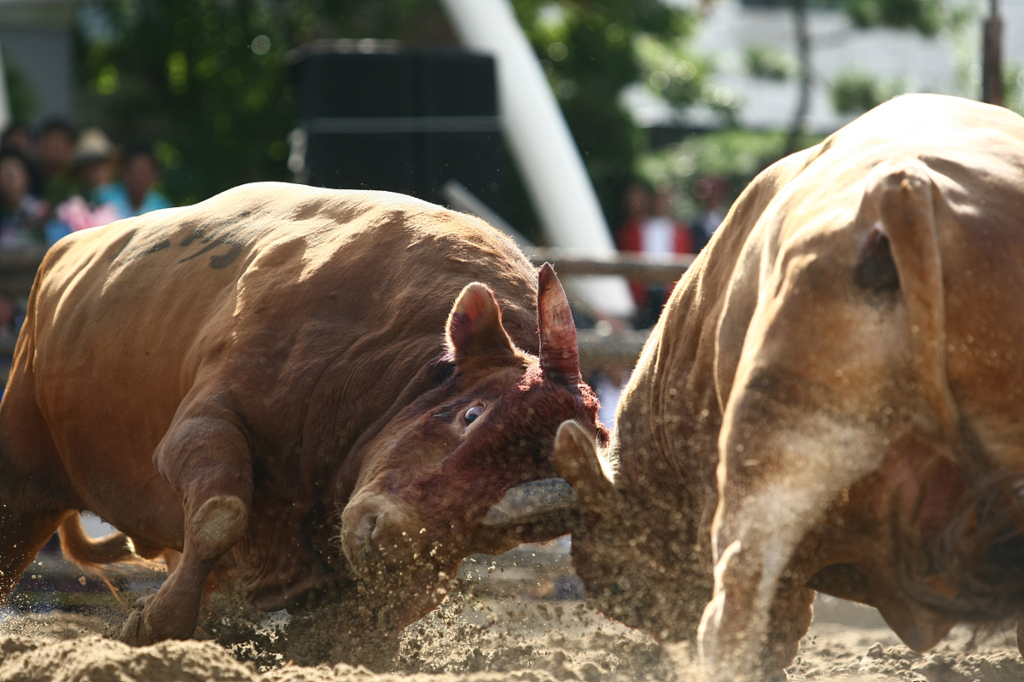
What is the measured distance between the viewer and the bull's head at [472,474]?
2854mm

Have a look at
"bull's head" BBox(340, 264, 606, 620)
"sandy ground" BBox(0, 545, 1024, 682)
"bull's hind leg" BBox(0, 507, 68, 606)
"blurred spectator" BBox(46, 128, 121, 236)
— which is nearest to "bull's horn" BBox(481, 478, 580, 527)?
"bull's head" BBox(340, 264, 606, 620)

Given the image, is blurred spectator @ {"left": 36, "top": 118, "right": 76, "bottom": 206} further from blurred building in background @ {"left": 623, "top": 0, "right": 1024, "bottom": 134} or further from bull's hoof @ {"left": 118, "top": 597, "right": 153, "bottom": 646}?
blurred building in background @ {"left": 623, "top": 0, "right": 1024, "bottom": 134}

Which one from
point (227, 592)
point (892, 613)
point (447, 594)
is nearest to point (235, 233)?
point (227, 592)

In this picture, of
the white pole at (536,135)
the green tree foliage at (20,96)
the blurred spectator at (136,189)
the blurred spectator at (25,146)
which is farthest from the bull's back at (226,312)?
the green tree foliage at (20,96)

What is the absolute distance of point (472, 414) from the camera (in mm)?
3023

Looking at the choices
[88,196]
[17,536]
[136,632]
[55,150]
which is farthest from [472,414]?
[55,150]

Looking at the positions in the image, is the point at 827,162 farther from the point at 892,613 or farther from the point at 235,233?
the point at 235,233

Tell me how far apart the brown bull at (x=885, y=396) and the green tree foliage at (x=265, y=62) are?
9259 mm

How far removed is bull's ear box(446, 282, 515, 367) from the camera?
312 centimetres

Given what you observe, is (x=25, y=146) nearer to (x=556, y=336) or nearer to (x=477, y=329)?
(x=477, y=329)

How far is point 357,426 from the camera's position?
326 cm

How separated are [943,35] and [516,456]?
14600mm

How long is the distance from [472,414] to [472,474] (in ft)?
0.58

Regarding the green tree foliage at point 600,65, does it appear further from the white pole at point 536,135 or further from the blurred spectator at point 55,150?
the blurred spectator at point 55,150
